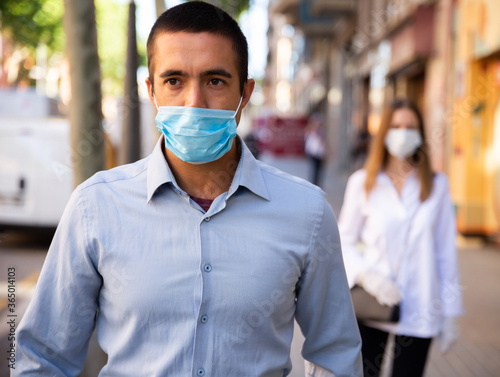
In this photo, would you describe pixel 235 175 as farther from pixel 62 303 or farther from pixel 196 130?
pixel 62 303

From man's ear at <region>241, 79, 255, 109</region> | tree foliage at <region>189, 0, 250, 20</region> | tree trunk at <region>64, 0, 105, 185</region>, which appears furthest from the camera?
tree foliage at <region>189, 0, 250, 20</region>

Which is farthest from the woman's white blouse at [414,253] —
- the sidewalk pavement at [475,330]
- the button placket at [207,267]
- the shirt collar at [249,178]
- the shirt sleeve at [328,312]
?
the button placket at [207,267]

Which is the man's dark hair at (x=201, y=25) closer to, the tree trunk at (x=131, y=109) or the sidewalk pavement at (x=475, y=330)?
the sidewalk pavement at (x=475, y=330)

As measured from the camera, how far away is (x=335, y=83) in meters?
27.4

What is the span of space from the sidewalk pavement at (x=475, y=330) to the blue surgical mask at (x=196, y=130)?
221 cm

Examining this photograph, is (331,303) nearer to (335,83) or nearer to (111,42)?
(335,83)

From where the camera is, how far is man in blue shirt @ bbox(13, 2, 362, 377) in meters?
1.82

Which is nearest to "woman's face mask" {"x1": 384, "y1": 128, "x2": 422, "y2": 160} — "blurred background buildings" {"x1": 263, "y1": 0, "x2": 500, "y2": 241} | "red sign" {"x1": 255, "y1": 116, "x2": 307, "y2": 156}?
"blurred background buildings" {"x1": 263, "y1": 0, "x2": 500, "y2": 241}

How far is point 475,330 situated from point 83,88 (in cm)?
394

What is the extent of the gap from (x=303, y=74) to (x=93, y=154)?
40.9 metres

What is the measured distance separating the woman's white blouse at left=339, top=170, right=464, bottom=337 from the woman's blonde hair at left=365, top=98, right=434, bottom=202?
4 cm

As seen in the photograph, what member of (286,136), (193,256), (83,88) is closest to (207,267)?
(193,256)

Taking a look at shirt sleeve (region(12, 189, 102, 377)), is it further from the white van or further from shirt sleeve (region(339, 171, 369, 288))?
the white van

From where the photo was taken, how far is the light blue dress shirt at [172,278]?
5.95ft
